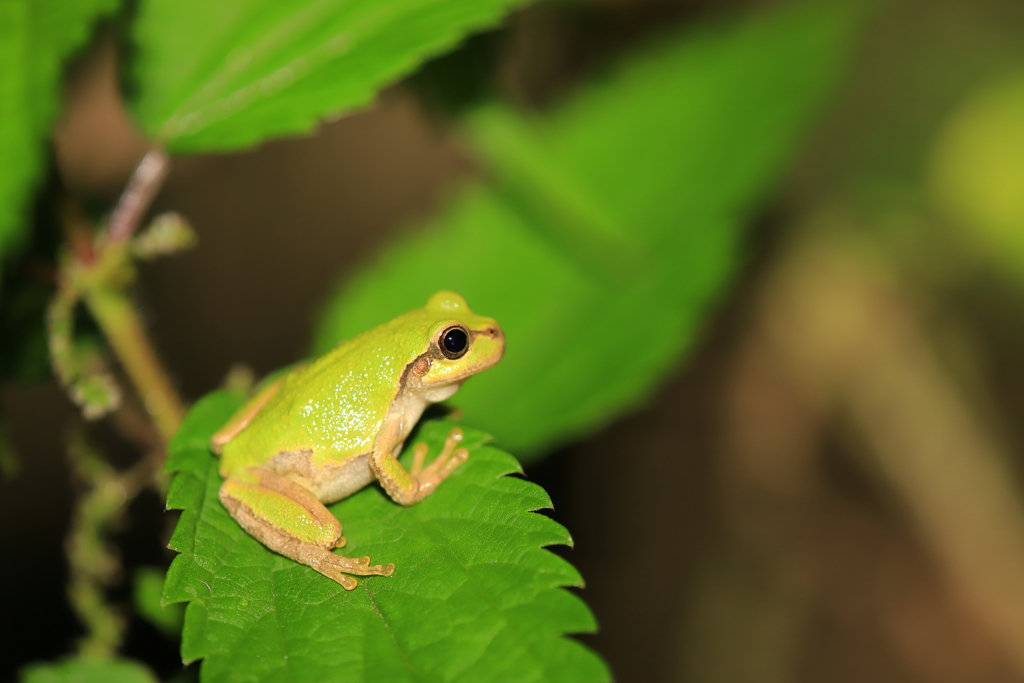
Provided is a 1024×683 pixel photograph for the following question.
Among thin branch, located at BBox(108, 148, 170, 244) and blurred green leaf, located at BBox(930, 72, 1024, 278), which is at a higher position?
thin branch, located at BBox(108, 148, 170, 244)

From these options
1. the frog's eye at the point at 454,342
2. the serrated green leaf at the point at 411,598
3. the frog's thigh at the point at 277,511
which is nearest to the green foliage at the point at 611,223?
the frog's eye at the point at 454,342

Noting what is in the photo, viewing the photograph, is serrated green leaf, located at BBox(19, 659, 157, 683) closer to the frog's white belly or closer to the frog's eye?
the frog's white belly

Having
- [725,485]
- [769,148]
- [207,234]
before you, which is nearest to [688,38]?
[769,148]

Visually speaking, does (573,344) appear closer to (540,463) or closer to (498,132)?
(498,132)

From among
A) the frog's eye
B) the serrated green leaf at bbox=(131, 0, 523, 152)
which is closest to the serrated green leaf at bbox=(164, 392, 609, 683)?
the frog's eye

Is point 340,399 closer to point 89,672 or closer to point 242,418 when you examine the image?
point 242,418

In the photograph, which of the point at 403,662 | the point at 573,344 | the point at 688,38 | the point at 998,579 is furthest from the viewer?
the point at 998,579

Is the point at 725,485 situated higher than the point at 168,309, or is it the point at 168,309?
the point at 168,309
